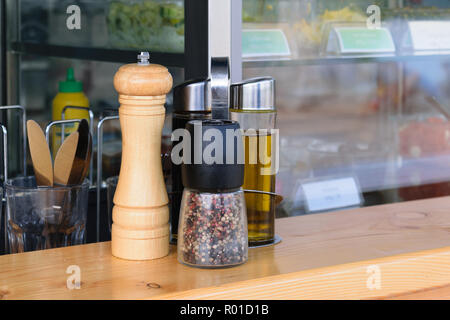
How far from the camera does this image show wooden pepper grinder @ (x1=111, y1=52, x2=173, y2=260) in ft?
2.97

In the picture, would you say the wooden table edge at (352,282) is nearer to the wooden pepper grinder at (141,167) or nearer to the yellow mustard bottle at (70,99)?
the wooden pepper grinder at (141,167)

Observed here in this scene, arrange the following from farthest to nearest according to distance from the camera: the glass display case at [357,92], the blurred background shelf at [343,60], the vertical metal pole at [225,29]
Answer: the glass display case at [357,92]
the blurred background shelf at [343,60]
the vertical metal pole at [225,29]

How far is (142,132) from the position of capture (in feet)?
3.01

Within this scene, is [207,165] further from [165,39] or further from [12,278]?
[165,39]

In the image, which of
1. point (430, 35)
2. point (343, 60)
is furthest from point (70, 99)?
point (430, 35)

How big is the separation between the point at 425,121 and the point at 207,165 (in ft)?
5.52

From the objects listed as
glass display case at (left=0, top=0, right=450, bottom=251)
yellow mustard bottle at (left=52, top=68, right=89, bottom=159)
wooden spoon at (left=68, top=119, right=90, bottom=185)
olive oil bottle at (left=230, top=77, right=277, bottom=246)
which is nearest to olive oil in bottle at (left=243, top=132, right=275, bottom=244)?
olive oil bottle at (left=230, top=77, right=277, bottom=246)

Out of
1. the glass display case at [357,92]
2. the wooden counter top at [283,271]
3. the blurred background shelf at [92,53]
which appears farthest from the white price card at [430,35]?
the wooden counter top at [283,271]

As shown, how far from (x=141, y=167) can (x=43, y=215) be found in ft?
0.60

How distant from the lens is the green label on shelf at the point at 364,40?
1.96 metres

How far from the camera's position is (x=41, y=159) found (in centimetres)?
103

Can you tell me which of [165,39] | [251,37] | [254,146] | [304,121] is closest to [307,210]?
[304,121]

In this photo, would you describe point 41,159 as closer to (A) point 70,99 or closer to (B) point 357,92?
(A) point 70,99

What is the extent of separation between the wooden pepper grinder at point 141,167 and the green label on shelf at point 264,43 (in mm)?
785
